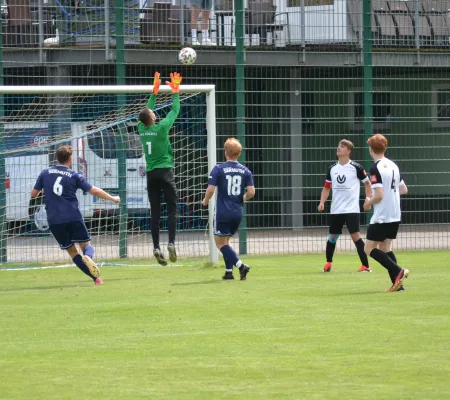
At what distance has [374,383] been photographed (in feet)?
18.2

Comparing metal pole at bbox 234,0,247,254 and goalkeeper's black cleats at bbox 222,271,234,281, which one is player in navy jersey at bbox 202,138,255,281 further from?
metal pole at bbox 234,0,247,254

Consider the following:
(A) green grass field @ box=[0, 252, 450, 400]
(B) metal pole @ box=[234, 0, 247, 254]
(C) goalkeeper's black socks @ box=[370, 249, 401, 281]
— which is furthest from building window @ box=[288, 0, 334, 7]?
(C) goalkeeper's black socks @ box=[370, 249, 401, 281]

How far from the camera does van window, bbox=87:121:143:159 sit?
15.5 meters

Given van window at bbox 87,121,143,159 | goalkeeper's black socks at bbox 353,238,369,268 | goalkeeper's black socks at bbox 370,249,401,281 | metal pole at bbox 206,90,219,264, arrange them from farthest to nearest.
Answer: van window at bbox 87,121,143,159, metal pole at bbox 206,90,219,264, goalkeeper's black socks at bbox 353,238,369,268, goalkeeper's black socks at bbox 370,249,401,281

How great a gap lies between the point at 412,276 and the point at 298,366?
624 centimetres

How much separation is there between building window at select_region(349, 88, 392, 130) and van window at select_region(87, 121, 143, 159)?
4.14 m

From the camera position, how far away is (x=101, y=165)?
1609 cm

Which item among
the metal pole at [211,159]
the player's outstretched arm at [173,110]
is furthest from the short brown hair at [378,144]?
Answer: the metal pole at [211,159]

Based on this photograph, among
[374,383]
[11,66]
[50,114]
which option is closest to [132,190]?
[50,114]

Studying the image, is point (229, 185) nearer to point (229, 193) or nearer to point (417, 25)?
point (229, 193)

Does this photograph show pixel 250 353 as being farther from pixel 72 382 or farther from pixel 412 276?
pixel 412 276

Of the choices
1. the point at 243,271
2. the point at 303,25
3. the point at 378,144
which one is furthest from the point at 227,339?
the point at 303,25

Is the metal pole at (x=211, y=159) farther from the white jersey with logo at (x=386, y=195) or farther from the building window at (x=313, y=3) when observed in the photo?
the building window at (x=313, y=3)

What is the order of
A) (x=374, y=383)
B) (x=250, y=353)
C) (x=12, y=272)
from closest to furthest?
(x=374, y=383), (x=250, y=353), (x=12, y=272)
